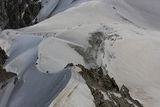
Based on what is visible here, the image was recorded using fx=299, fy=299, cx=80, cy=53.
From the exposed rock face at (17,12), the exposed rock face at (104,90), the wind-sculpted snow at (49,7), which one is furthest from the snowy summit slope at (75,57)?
the exposed rock face at (17,12)

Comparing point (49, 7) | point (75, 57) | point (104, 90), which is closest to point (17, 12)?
point (49, 7)

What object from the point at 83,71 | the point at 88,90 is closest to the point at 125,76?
the point at 83,71

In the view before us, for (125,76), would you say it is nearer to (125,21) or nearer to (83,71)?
(83,71)

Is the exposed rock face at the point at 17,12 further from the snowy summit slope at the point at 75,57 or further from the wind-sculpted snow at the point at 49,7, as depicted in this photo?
the snowy summit slope at the point at 75,57

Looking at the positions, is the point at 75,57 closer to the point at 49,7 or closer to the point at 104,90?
the point at 104,90

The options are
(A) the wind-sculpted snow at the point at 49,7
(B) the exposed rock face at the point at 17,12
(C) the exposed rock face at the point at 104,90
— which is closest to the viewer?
(C) the exposed rock face at the point at 104,90

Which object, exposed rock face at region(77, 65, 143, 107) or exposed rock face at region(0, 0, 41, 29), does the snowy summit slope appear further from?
exposed rock face at region(0, 0, 41, 29)
